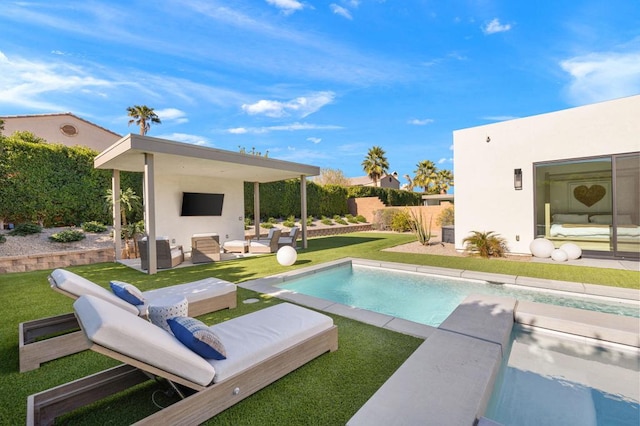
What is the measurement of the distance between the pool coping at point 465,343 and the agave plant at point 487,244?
10.8ft

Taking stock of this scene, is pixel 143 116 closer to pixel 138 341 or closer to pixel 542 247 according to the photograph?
pixel 138 341

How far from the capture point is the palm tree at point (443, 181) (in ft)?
124

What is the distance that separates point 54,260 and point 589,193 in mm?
15793

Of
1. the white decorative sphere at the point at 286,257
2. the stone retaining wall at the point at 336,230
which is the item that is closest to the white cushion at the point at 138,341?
the white decorative sphere at the point at 286,257

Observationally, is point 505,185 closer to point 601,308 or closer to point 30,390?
point 601,308

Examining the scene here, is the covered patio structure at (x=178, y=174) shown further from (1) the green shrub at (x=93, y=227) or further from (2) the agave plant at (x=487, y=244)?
(2) the agave plant at (x=487, y=244)

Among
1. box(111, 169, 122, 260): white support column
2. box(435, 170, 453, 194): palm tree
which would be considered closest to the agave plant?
box(111, 169, 122, 260): white support column

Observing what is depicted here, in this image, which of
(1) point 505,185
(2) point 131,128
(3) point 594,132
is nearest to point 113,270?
(1) point 505,185

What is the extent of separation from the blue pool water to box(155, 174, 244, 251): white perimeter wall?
666 cm

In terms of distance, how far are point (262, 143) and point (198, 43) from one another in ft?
57.7

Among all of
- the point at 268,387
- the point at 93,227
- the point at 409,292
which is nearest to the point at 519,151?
the point at 409,292

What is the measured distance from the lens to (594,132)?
778 cm

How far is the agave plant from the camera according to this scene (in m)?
8.93

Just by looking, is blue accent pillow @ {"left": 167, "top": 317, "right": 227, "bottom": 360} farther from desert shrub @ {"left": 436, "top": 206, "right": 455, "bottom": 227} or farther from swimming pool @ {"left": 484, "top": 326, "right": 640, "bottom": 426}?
desert shrub @ {"left": 436, "top": 206, "right": 455, "bottom": 227}
